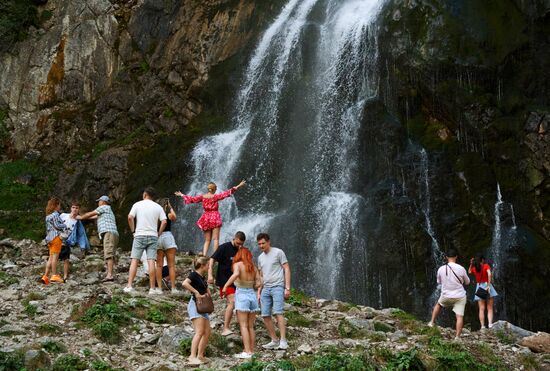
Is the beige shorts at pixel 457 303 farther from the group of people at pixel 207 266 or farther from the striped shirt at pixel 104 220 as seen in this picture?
the striped shirt at pixel 104 220

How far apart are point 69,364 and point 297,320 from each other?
4588mm

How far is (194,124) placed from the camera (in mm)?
29156

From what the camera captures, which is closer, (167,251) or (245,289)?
(245,289)

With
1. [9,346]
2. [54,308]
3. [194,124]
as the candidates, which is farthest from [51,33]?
[9,346]

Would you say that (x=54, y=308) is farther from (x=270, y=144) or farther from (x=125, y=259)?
(x=270, y=144)

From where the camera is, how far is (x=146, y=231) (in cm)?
1330

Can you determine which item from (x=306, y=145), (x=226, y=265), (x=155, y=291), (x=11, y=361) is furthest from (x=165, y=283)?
(x=306, y=145)

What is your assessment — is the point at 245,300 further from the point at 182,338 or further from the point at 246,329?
the point at 182,338

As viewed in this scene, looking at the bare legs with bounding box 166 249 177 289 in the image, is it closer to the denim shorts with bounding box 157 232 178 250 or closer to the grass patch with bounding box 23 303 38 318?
the denim shorts with bounding box 157 232 178 250

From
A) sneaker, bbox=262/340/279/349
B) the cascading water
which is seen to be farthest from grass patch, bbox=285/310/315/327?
the cascading water

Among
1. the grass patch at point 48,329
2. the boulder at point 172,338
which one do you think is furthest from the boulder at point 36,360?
the boulder at point 172,338

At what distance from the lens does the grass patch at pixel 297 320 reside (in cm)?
1292

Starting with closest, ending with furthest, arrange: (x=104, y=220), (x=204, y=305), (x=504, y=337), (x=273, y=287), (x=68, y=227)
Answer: (x=204, y=305) → (x=273, y=287) → (x=504, y=337) → (x=104, y=220) → (x=68, y=227)

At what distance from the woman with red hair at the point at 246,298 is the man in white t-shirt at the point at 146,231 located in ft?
10.2
